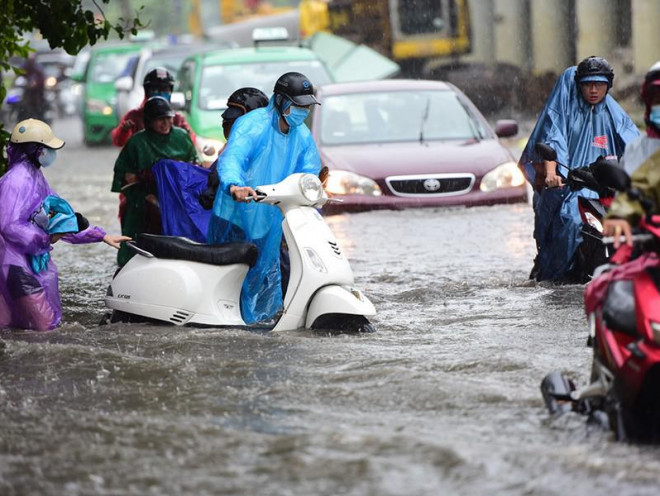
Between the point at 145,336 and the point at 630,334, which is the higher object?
the point at 630,334

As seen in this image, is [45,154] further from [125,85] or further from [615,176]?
[125,85]

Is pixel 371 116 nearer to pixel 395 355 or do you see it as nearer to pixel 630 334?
pixel 395 355

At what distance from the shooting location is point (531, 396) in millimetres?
6562

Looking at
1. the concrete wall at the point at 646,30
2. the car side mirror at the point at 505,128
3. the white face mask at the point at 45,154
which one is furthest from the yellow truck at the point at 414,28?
the white face mask at the point at 45,154

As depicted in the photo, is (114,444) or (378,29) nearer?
(114,444)

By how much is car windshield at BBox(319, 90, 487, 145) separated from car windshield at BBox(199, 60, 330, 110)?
200 centimetres

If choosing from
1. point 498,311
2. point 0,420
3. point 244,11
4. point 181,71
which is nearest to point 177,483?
point 0,420

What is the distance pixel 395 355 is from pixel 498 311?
1.80 metres

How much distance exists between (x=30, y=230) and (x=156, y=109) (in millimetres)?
2230

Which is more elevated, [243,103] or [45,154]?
[243,103]

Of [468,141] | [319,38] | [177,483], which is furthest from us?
[319,38]

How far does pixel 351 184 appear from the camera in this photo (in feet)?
44.8

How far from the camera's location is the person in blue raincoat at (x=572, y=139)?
9.95 meters

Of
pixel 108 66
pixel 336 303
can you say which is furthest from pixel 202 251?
pixel 108 66
